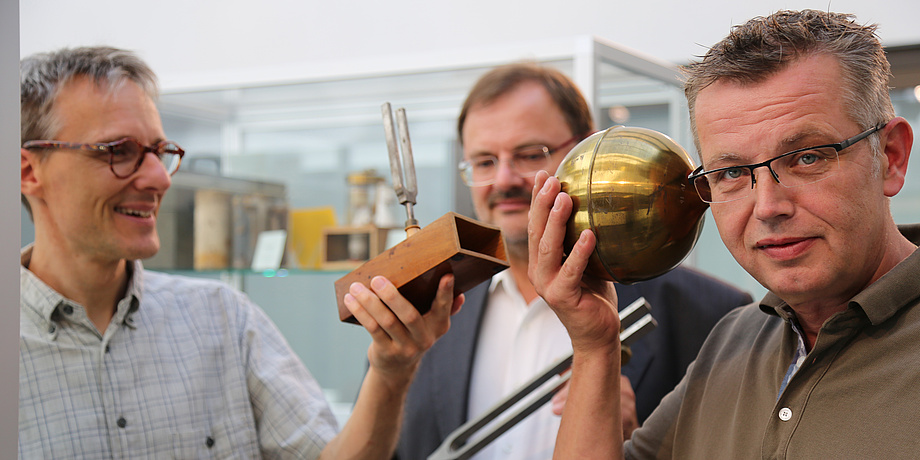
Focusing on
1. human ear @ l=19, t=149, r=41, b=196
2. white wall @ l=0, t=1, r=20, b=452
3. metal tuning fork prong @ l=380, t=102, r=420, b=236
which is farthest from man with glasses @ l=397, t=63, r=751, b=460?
white wall @ l=0, t=1, r=20, b=452

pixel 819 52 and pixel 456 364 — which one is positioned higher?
pixel 819 52

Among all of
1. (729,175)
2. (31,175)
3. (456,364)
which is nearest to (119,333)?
(31,175)

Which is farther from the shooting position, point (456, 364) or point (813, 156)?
point (456, 364)

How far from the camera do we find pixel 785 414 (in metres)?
1.05

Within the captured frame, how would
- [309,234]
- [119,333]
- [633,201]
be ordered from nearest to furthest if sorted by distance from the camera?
[633,201] → [119,333] → [309,234]

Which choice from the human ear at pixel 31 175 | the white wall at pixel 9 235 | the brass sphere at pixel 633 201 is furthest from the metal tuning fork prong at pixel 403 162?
the human ear at pixel 31 175

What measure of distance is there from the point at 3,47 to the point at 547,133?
1442mm

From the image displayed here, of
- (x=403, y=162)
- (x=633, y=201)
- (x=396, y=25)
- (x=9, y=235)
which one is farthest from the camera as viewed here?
(x=396, y=25)

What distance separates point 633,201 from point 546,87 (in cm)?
101

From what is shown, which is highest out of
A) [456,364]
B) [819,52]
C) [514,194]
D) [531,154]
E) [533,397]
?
[819,52]

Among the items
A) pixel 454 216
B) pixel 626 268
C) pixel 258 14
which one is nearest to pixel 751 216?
pixel 626 268

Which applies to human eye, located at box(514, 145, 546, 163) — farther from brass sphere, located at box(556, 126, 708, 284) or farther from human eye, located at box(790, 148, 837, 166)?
human eye, located at box(790, 148, 837, 166)

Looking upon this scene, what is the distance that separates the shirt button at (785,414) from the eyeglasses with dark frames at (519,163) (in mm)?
992

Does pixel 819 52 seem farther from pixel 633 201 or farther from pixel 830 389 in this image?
pixel 830 389
